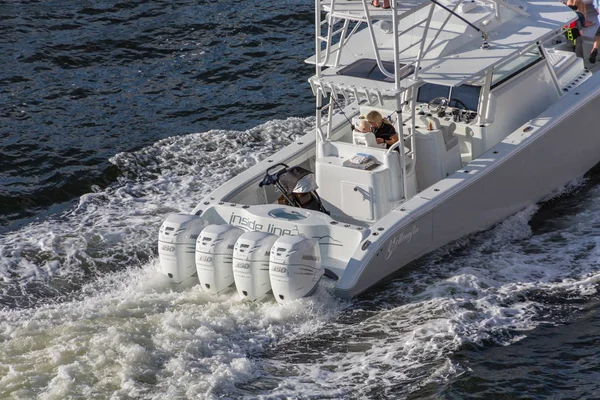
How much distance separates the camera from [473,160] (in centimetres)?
1095

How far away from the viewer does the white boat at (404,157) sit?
31.7ft

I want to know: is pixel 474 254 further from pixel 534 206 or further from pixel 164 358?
pixel 164 358

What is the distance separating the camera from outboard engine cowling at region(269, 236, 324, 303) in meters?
9.22

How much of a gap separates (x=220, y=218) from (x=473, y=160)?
2.66 meters

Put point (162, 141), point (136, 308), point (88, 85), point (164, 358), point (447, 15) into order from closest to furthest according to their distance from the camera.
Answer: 1. point (164, 358)
2. point (136, 308)
3. point (447, 15)
4. point (162, 141)
5. point (88, 85)

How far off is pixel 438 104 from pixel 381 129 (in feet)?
3.47

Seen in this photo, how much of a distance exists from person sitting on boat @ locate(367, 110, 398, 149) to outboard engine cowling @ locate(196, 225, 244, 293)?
1956 millimetres

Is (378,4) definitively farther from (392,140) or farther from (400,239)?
(400,239)

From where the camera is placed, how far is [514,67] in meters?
11.6

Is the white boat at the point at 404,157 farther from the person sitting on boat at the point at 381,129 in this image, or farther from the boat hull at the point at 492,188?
the person sitting on boat at the point at 381,129

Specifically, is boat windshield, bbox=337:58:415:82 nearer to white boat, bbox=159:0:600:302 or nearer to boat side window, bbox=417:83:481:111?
white boat, bbox=159:0:600:302

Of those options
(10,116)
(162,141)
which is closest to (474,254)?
(162,141)

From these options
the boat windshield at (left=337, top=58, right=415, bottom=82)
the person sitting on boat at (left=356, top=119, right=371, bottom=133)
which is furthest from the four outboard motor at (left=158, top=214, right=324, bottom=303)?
the boat windshield at (left=337, top=58, right=415, bottom=82)

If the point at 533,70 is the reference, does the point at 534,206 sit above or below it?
below
